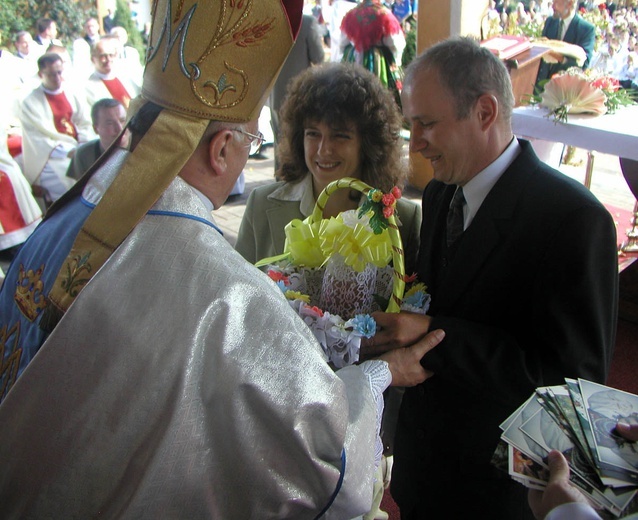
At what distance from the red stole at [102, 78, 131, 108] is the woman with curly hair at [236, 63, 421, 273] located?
207 inches

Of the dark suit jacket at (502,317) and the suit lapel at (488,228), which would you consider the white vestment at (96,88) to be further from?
the suit lapel at (488,228)

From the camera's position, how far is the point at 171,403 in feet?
3.63

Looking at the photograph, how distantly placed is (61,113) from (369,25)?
3.77 m

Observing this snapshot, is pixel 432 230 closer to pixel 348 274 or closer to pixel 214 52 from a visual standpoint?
pixel 348 274

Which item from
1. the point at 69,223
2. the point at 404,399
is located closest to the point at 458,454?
the point at 404,399

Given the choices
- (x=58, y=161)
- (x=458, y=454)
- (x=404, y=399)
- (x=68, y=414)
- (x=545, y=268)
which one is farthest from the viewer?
(x=58, y=161)

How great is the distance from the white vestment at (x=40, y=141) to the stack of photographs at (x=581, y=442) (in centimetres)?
601

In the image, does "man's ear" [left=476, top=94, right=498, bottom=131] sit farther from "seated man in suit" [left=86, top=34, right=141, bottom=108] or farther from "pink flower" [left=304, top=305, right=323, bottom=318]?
"seated man in suit" [left=86, top=34, right=141, bottom=108]

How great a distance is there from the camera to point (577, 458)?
47.4 inches

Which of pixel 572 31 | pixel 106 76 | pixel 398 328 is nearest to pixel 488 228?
pixel 398 328

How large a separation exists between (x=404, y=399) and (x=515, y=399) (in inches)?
17.8

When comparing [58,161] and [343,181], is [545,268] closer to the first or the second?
[343,181]

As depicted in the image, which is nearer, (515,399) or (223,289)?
(223,289)

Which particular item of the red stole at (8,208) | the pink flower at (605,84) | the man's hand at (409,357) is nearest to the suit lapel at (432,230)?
the man's hand at (409,357)
